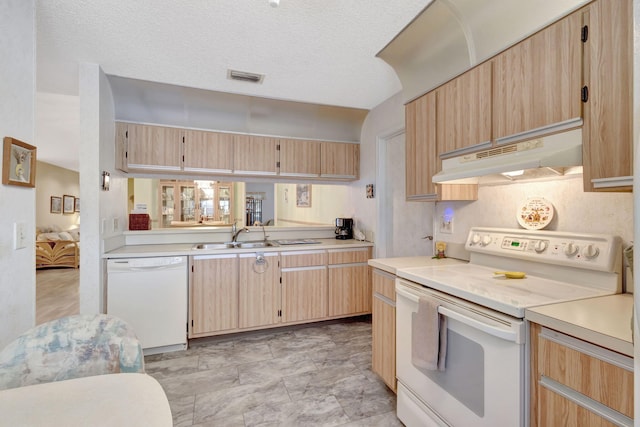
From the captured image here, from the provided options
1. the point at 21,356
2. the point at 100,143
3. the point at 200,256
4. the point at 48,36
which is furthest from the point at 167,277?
the point at 48,36

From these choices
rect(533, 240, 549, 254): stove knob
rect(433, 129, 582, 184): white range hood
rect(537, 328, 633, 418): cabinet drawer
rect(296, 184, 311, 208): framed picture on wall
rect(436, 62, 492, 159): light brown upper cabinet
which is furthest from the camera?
rect(296, 184, 311, 208): framed picture on wall

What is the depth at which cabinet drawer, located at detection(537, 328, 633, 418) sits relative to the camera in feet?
2.79

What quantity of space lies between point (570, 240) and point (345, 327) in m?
2.36

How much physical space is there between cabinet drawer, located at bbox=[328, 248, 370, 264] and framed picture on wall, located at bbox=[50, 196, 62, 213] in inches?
332

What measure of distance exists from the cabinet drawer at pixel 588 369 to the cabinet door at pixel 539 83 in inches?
33.9

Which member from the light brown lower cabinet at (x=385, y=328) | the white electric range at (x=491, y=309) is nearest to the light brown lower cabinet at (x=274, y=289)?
the light brown lower cabinet at (x=385, y=328)

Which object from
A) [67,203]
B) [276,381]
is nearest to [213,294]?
[276,381]

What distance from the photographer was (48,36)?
197 cm

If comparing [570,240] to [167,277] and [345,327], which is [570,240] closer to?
[345,327]

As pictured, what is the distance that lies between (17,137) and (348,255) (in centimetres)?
273

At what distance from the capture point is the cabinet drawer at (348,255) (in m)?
3.29

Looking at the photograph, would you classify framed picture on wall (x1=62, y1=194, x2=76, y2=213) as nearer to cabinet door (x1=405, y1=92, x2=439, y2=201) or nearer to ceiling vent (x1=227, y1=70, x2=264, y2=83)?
ceiling vent (x1=227, y1=70, x2=264, y2=83)

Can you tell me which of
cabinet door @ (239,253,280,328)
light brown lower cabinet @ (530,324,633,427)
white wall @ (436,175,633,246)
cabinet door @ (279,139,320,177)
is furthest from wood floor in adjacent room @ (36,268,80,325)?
light brown lower cabinet @ (530,324,633,427)

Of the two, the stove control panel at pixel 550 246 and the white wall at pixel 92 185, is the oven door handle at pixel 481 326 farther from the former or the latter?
the white wall at pixel 92 185
